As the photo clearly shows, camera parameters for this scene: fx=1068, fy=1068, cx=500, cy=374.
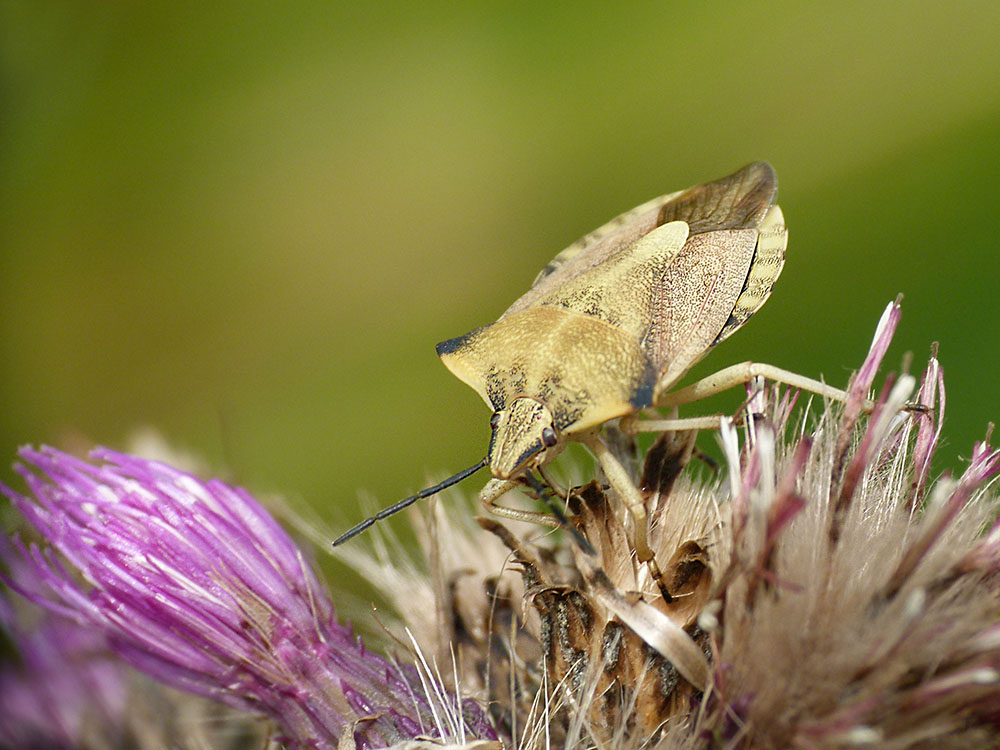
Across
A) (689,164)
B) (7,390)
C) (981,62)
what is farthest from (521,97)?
(7,390)

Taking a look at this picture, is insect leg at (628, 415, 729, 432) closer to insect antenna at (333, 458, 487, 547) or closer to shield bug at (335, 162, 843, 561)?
shield bug at (335, 162, 843, 561)

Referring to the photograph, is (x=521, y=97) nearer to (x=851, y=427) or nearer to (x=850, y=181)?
(x=850, y=181)

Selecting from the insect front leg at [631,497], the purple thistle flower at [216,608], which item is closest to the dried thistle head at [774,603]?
the insect front leg at [631,497]

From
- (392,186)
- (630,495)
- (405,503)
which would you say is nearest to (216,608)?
(405,503)

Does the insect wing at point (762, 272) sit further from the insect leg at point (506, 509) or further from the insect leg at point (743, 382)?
the insect leg at point (506, 509)

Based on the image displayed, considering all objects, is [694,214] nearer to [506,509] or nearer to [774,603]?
[506,509]

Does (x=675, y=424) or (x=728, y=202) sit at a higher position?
(x=728, y=202)
